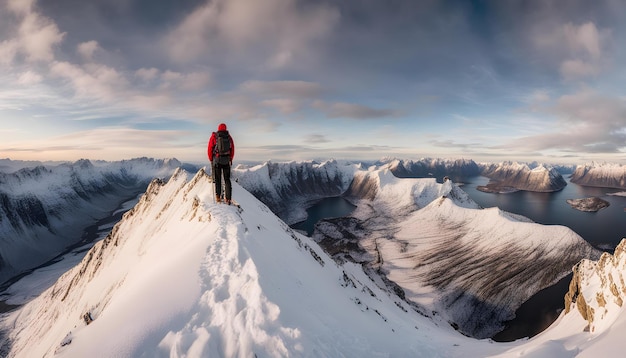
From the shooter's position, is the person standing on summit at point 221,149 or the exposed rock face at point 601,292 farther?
the exposed rock face at point 601,292

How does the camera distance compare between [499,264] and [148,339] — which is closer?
[148,339]

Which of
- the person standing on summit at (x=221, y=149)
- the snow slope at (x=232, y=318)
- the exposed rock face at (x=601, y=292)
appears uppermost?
the person standing on summit at (x=221, y=149)

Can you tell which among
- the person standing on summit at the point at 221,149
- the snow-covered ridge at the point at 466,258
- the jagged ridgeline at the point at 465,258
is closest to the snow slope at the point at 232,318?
the person standing on summit at the point at 221,149

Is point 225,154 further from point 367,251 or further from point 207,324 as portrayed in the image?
point 367,251

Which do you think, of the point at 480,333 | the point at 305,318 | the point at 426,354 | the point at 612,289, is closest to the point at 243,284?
the point at 305,318

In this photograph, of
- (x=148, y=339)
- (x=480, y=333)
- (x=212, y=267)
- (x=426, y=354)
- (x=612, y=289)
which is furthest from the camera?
(x=480, y=333)

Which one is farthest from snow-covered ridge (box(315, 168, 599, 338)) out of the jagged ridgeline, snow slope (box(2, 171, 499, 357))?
snow slope (box(2, 171, 499, 357))

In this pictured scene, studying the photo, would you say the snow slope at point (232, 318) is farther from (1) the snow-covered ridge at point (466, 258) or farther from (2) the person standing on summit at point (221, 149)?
(1) the snow-covered ridge at point (466, 258)

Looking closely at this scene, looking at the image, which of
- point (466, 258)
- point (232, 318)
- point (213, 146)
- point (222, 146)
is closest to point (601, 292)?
point (232, 318)
